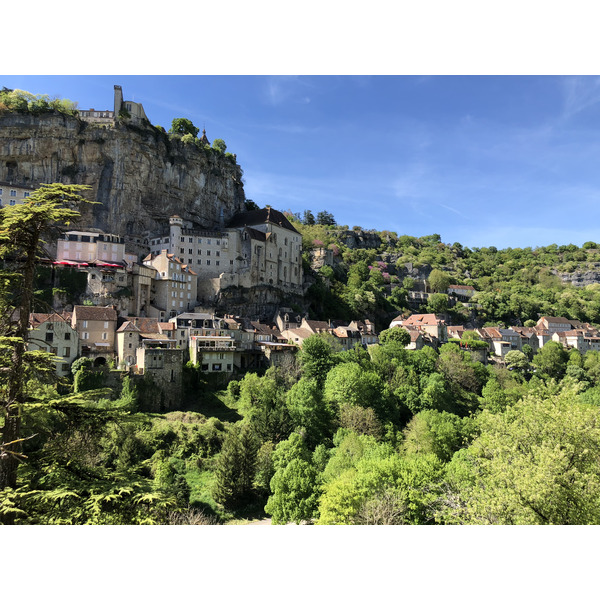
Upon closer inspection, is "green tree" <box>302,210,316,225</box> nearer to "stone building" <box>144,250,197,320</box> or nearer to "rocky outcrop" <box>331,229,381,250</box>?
"rocky outcrop" <box>331,229,381,250</box>

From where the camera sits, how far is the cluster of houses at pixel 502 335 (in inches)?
2226

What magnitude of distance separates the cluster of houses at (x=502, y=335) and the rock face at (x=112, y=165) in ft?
94.4

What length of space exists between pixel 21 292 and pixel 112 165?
1807 inches

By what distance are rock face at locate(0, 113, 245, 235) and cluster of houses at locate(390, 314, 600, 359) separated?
2876 centimetres

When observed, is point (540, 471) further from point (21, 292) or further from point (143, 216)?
point (143, 216)

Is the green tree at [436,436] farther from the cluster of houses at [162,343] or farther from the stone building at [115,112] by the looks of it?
the stone building at [115,112]

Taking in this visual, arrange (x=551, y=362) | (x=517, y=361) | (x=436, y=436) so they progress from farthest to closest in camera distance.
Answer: (x=551, y=362) → (x=517, y=361) → (x=436, y=436)

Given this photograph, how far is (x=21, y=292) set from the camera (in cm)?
795

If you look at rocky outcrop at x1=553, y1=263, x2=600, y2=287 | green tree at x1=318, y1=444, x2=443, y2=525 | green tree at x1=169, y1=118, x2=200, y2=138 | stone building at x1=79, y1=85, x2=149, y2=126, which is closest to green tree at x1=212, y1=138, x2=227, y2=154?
green tree at x1=169, y1=118, x2=200, y2=138

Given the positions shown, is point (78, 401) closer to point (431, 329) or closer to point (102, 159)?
point (102, 159)

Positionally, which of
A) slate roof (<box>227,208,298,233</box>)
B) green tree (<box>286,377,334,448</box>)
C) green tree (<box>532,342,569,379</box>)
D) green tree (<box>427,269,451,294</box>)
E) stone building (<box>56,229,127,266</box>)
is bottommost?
green tree (<box>286,377,334,448</box>)

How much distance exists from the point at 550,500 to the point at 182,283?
1526 inches

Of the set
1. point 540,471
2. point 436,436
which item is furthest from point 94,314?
point 540,471

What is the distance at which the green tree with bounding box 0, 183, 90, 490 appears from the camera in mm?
7180
